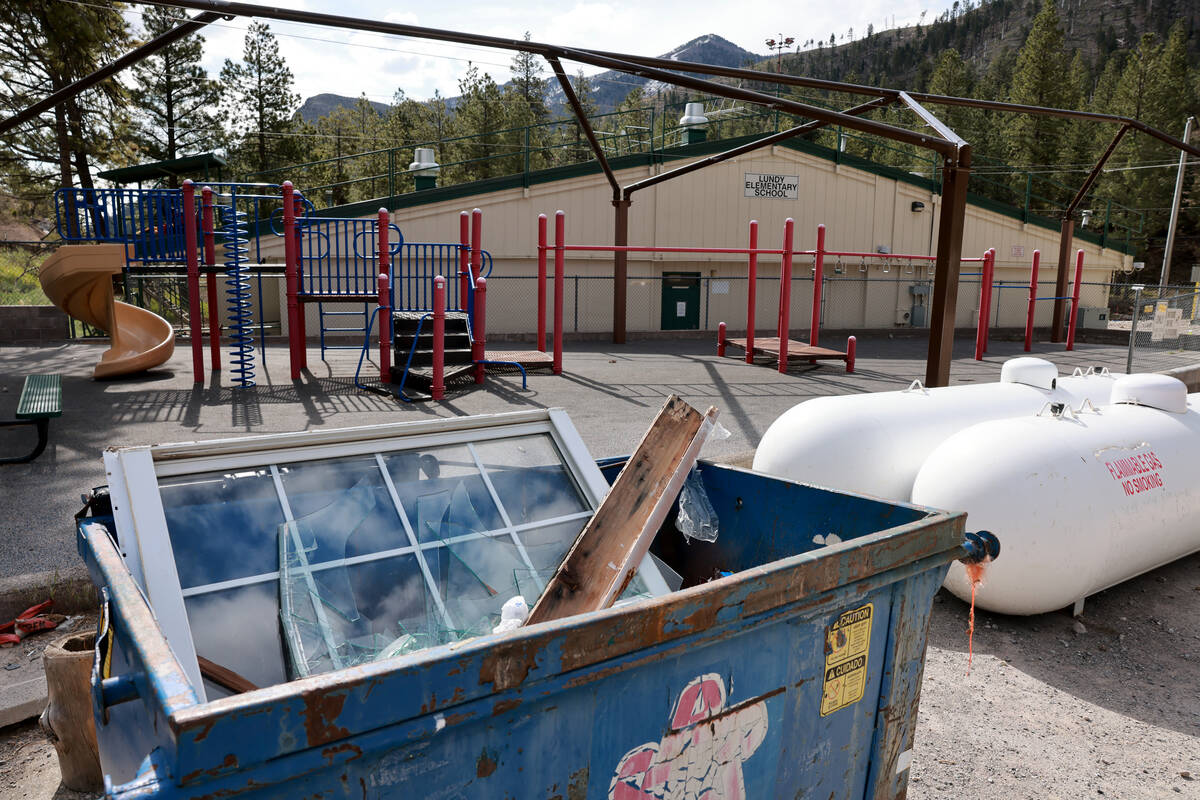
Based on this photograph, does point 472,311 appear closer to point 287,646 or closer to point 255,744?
point 287,646

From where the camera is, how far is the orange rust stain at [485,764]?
5.43ft

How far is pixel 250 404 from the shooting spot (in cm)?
983

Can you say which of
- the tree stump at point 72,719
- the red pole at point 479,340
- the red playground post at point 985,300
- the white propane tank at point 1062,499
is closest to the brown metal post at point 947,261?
the white propane tank at point 1062,499

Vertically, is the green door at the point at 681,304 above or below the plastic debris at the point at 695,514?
below

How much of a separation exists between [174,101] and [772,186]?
30.3 m

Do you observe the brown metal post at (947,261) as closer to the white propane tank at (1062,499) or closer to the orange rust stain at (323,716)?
the white propane tank at (1062,499)

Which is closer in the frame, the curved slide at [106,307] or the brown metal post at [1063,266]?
the curved slide at [106,307]

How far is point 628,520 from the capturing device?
3088 millimetres

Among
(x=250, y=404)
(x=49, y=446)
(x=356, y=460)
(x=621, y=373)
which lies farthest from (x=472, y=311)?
(x=356, y=460)

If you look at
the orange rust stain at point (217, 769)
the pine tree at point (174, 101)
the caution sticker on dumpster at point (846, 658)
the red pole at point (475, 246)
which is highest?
the pine tree at point (174, 101)

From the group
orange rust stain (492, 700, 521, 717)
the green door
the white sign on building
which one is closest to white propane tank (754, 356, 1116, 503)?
orange rust stain (492, 700, 521, 717)

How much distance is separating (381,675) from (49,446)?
769cm

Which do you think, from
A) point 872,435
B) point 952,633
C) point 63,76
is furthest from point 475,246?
point 63,76

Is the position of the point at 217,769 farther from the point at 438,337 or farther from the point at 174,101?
the point at 174,101
